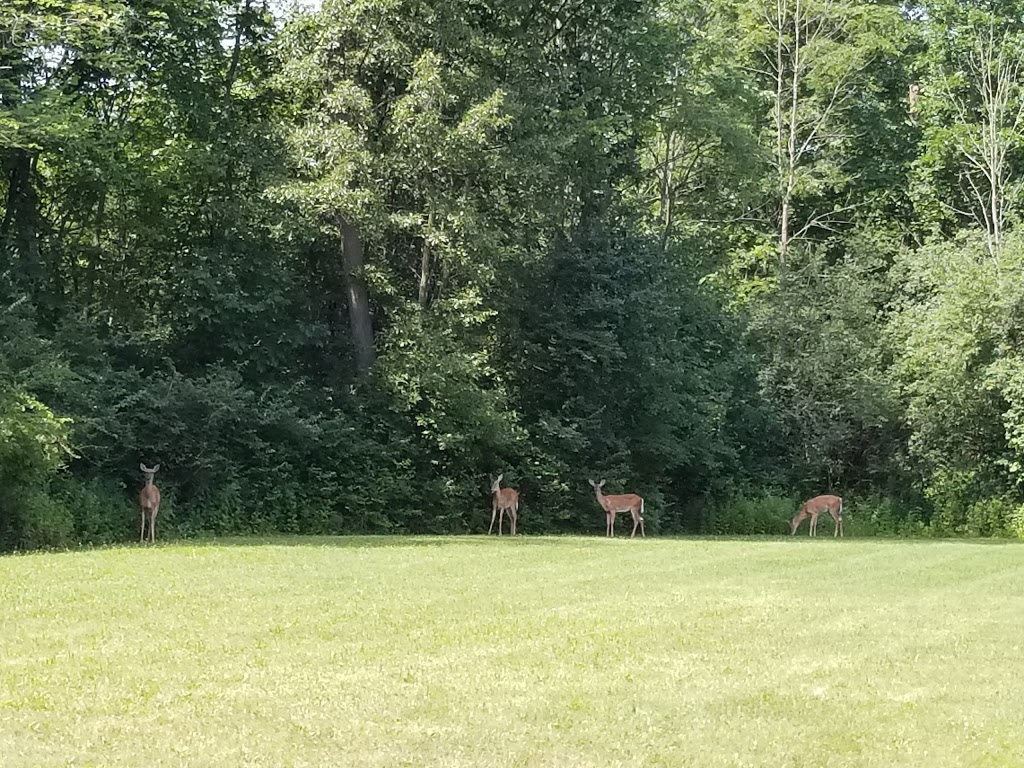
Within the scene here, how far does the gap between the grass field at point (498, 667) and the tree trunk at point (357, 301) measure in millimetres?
9925

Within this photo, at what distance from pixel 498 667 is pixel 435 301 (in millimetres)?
15951

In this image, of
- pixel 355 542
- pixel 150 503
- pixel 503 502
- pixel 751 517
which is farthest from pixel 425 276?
pixel 751 517

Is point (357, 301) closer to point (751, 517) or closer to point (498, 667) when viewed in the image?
point (751, 517)

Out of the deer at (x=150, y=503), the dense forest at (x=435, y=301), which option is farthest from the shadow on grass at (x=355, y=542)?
the dense forest at (x=435, y=301)

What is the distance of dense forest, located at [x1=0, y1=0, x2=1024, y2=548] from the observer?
19.8m

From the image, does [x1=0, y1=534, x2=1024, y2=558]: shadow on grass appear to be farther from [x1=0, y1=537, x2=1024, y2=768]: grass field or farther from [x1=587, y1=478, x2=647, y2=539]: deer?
[x1=0, y1=537, x2=1024, y2=768]: grass field

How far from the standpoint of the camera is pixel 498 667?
24.7 ft

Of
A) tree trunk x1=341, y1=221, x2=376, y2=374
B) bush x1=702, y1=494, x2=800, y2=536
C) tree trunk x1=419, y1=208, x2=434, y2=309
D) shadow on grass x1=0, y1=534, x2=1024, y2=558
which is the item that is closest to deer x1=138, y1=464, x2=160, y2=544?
shadow on grass x1=0, y1=534, x2=1024, y2=558

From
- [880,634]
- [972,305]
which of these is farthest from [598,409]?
[880,634]

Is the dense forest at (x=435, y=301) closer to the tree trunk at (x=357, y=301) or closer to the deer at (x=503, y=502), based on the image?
the tree trunk at (x=357, y=301)

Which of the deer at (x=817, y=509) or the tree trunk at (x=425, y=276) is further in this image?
the deer at (x=817, y=509)

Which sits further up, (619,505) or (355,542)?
(619,505)

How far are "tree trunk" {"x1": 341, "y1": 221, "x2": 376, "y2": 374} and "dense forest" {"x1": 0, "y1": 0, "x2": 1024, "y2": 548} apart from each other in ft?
0.38

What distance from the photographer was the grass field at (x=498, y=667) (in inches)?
227
